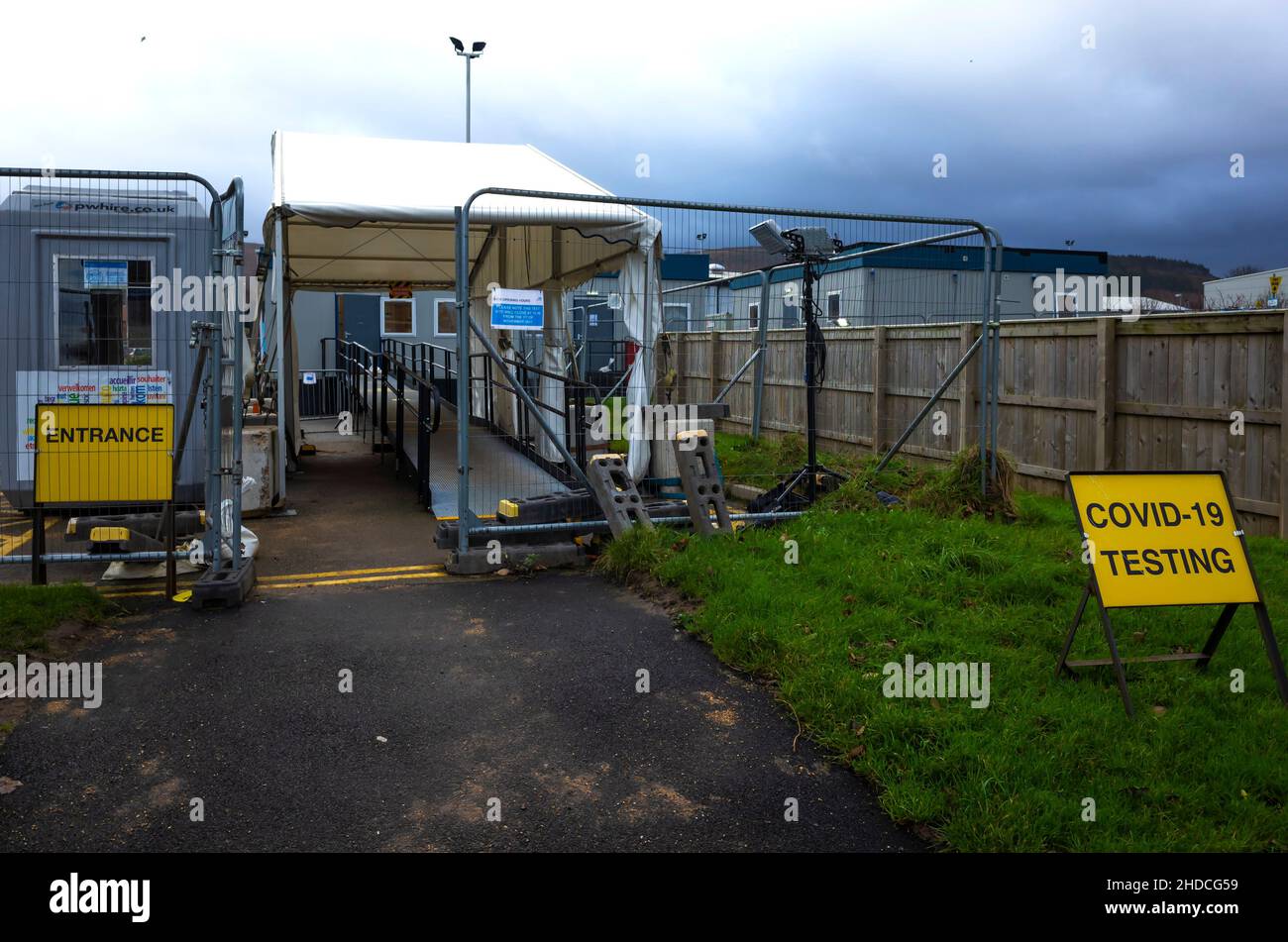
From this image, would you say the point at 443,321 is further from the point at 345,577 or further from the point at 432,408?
the point at 345,577

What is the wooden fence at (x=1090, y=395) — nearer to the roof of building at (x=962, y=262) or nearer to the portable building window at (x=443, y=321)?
the roof of building at (x=962, y=262)

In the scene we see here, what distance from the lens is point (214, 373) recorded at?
671 centimetres

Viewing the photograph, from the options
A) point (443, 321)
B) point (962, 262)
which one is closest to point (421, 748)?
point (962, 262)

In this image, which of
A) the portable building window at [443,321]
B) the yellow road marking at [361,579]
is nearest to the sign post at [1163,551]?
the yellow road marking at [361,579]

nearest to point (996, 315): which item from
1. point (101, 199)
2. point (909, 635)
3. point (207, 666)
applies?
point (909, 635)

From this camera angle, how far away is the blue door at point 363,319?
2602 cm

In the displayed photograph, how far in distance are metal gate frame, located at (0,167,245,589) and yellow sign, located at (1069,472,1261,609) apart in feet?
16.8

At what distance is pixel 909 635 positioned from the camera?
18.3ft

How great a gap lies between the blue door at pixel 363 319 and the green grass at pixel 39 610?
64.9 feet

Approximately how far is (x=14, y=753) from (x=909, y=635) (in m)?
4.29

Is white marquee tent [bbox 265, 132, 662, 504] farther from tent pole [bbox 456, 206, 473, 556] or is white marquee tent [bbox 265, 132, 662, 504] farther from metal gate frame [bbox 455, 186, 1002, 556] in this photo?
tent pole [bbox 456, 206, 473, 556]

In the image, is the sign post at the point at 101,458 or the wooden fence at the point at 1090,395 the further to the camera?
the wooden fence at the point at 1090,395

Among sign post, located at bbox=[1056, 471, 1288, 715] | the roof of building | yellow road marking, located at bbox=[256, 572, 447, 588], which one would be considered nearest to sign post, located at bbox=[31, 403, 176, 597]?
yellow road marking, located at bbox=[256, 572, 447, 588]
